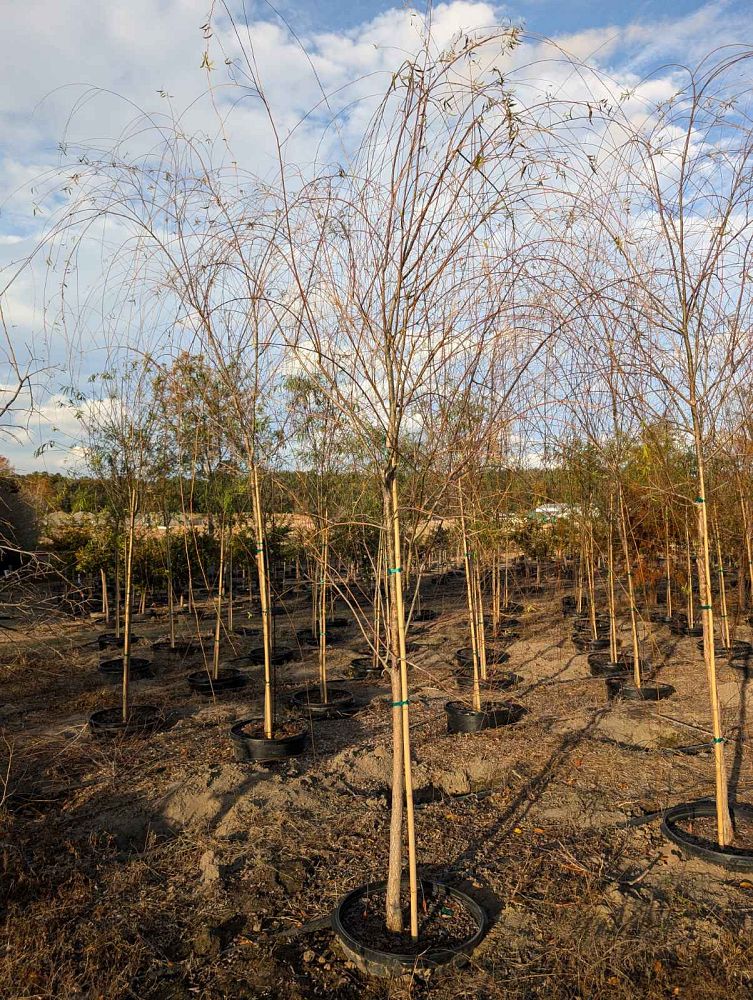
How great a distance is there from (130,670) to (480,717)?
4.04 metres

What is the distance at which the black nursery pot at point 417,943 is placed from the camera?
2600 millimetres

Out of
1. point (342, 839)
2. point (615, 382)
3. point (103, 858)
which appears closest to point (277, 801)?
point (342, 839)

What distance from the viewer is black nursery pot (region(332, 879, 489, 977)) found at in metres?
2.60

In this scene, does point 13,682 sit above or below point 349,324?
below

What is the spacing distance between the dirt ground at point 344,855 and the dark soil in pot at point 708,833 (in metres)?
0.07

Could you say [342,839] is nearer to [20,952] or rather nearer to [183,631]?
[20,952]

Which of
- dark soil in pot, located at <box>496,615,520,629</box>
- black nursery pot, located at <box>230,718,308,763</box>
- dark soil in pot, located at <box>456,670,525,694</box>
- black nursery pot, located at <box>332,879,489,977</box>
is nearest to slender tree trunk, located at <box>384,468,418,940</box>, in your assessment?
black nursery pot, located at <box>332,879,489,977</box>

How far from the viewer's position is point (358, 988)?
2.60 metres

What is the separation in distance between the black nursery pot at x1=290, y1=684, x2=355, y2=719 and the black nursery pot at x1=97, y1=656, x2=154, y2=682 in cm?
194

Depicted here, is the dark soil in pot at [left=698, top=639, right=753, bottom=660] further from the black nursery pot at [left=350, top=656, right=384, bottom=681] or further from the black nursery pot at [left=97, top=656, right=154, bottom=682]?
the black nursery pot at [left=97, top=656, right=154, bottom=682]

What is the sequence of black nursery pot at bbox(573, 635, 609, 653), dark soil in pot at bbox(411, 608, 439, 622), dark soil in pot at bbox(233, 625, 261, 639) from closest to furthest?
black nursery pot at bbox(573, 635, 609, 653), dark soil in pot at bbox(233, 625, 261, 639), dark soil in pot at bbox(411, 608, 439, 622)

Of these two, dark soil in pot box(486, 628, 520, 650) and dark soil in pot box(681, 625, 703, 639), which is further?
dark soil in pot box(486, 628, 520, 650)

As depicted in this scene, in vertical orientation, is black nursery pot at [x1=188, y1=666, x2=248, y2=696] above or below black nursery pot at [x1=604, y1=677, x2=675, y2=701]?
above

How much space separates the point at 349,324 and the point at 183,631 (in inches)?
340
